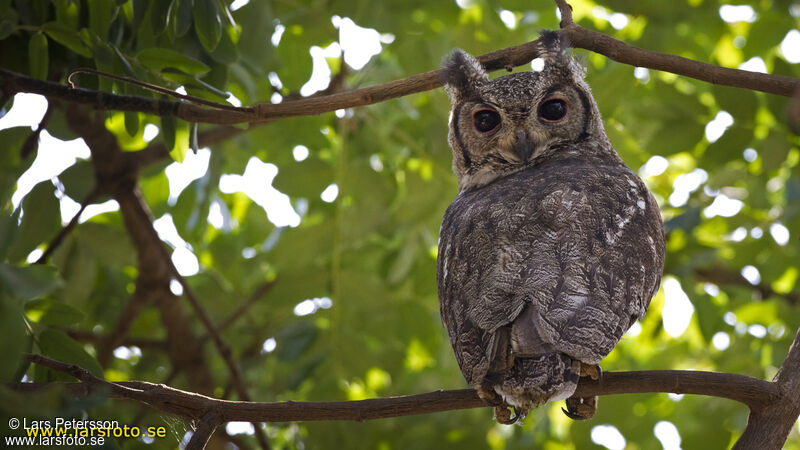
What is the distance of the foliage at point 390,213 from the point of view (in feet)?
11.0

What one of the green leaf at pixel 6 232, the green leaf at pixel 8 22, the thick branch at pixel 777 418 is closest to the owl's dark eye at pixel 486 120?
the thick branch at pixel 777 418

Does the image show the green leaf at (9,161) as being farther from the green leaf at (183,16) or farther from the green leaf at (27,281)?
the green leaf at (27,281)

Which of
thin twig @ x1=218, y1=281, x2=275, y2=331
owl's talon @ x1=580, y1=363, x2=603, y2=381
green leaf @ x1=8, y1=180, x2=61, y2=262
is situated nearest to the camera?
owl's talon @ x1=580, y1=363, x2=603, y2=381

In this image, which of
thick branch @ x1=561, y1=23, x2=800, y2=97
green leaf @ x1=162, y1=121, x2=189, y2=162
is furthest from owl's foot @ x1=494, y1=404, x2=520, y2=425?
green leaf @ x1=162, y1=121, x2=189, y2=162

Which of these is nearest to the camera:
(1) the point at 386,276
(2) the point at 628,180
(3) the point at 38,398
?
(3) the point at 38,398

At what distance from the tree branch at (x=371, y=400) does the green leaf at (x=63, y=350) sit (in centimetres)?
24

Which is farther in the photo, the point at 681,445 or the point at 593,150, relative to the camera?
the point at 681,445

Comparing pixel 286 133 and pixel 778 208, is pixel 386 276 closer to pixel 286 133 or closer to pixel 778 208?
pixel 286 133

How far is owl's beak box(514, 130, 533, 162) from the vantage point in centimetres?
299

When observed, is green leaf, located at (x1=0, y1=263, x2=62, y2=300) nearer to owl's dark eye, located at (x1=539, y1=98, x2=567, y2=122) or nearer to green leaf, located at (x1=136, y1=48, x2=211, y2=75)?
green leaf, located at (x1=136, y1=48, x2=211, y2=75)

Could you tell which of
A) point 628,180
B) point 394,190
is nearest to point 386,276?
point 394,190

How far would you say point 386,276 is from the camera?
398cm

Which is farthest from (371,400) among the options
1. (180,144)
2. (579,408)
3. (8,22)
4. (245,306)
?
(245,306)

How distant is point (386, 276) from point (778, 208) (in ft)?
6.94
